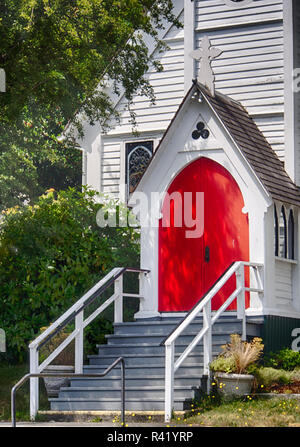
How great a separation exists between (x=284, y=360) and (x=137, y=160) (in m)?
8.59

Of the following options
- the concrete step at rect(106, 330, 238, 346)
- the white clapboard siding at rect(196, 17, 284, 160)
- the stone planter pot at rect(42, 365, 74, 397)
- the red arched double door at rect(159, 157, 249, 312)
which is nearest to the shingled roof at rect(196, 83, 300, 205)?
the red arched double door at rect(159, 157, 249, 312)

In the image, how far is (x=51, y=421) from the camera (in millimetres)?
14297

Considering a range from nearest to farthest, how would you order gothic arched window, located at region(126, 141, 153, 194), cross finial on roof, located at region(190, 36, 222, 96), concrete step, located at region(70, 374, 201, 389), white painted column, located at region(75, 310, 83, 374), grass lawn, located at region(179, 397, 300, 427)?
grass lawn, located at region(179, 397, 300, 427)
concrete step, located at region(70, 374, 201, 389)
white painted column, located at region(75, 310, 83, 374)
cross finial on roof, located at region(190, 36, 222, 96)
gothic arched window, located at region(126, 141, 153, 194)

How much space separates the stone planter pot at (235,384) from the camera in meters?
13.6

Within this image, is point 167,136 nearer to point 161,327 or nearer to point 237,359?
→ point 161,327

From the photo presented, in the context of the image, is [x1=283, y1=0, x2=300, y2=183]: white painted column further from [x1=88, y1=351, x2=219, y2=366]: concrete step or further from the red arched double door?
[x1=88, y1=351, x2=219, y2=366]: concrete step

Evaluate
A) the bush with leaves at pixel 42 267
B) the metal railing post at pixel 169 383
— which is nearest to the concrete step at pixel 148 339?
the metal railing post at pixel 169 383

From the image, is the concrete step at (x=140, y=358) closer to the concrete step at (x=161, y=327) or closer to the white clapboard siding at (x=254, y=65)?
the concrete step at (x=161, y=327)

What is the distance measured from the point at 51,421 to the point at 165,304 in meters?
3.69

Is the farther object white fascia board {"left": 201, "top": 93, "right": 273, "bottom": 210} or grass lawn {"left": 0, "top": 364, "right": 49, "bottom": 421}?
white fascia board {"left": 201, "top": 93, "right": 273, "bottom": 210}

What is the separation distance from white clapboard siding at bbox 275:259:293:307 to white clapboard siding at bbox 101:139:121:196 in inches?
258

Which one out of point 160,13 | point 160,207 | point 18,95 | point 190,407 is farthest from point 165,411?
point 160,13

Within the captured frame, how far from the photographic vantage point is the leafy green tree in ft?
61.2

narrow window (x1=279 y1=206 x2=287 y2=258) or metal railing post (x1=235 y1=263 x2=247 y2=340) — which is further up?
narrow window (x1=279 y1=206 x2=287 y2=258)
